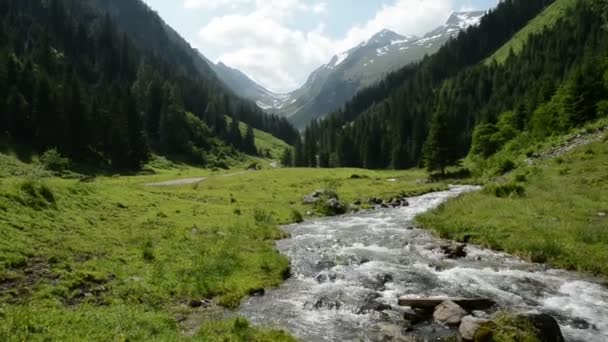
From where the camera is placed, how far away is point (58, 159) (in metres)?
80.2

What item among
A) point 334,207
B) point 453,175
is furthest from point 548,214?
point 453,175

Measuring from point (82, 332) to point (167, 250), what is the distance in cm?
1168

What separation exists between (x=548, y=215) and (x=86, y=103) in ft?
330

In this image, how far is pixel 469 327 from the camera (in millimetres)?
15414

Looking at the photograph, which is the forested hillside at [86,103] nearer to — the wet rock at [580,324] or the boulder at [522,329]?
the boulder at [522,329]

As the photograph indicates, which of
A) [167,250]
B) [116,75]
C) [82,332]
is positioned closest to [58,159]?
[167,250]

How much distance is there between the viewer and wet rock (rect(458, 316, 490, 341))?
594 inches

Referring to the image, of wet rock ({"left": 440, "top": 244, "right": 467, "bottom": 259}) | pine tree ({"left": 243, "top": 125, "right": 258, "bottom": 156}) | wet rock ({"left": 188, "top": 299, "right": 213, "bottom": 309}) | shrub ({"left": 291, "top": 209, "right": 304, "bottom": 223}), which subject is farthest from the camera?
pine tree ({"left": 243, "top": 125, "right": 258, "bottom": 156})

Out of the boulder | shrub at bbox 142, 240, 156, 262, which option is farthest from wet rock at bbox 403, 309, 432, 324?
shrub at bbox 142, 240, 156, 262

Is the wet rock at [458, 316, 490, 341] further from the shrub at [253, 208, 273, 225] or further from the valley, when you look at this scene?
the shrub at [253, 208, 273, 225]

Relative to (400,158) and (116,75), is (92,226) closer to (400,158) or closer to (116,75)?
(400,158)

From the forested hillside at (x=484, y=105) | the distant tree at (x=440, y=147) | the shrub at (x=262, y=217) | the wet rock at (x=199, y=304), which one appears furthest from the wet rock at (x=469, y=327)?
the forested hillside at (x=484, y=105)

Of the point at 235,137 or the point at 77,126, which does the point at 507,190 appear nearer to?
the point at 77,126

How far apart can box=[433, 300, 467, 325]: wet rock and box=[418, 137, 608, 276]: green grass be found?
11262mm
